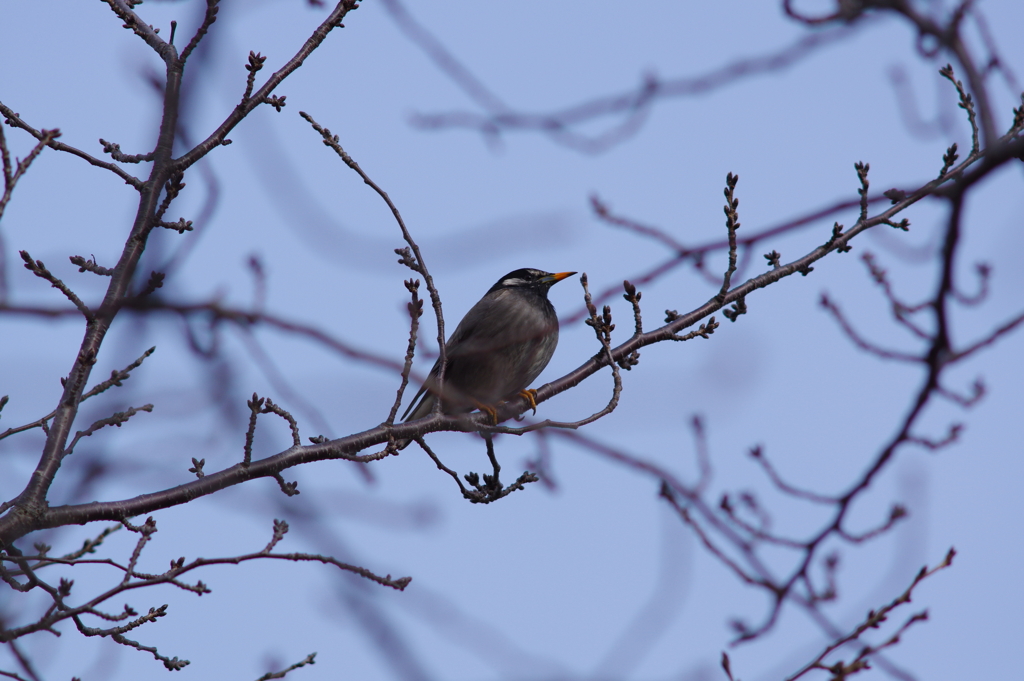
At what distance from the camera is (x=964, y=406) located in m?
4.68

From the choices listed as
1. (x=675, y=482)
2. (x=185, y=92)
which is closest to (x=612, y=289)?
(x=675, y=482)

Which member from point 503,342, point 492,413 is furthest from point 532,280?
point 492,413

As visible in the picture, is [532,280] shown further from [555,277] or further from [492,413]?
[492,413]

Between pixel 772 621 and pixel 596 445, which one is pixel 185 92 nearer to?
pixel 596 445

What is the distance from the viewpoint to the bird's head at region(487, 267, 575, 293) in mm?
9508

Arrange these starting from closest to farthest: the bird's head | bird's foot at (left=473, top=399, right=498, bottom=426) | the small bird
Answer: bird's foot at (left=473, top=399, right=498, bottom=426) → the small bird → the bird's head

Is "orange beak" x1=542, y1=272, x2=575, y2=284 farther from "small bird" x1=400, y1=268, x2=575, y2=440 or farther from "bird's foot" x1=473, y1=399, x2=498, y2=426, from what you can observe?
"bird's foot" x1=473, y1=399, x2=498, y2=426

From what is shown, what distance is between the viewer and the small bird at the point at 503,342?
303 inches

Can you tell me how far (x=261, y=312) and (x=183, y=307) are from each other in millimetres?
136

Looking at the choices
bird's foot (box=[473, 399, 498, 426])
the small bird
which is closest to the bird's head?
the small bird

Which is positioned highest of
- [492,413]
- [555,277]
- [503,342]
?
[555,277]

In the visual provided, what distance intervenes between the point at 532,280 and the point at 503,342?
100 inches

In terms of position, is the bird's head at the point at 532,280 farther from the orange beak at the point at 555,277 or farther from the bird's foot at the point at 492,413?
the bird's foot at the point at 492,413

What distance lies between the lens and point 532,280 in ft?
32.0
